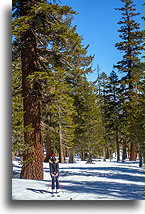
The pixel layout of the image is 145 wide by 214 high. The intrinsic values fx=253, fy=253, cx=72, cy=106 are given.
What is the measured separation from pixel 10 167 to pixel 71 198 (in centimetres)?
183

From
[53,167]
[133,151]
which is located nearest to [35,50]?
[53,167]

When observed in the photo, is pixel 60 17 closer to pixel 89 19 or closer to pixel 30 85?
pixel 89 19

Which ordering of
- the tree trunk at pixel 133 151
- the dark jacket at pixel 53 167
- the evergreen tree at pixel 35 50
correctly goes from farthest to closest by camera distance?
the tree trunk at pixel 133 151
the evergreen tree at pixel 35 50
the dark jacket at pixel 53 167

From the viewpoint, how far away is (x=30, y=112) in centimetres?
826

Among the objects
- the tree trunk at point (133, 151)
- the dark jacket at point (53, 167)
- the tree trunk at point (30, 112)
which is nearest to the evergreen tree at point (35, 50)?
the tree trunk at point (30, 112)

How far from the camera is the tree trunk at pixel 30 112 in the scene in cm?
812

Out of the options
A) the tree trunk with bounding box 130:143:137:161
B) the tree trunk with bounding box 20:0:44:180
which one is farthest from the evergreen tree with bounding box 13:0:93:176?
the tree trunk with bounding box 130:143:137:161

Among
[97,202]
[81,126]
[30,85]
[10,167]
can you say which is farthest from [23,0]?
[81,126]

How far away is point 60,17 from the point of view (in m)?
8.19

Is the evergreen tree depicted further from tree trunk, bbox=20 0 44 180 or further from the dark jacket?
the dark jacket

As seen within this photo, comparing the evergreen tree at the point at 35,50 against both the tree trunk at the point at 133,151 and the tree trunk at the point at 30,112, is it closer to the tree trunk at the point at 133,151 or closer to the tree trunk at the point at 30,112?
the tree trunk at the point at 30,112

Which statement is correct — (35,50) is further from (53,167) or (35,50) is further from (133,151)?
(133,151)

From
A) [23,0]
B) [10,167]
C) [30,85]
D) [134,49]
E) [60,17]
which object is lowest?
[10,167]

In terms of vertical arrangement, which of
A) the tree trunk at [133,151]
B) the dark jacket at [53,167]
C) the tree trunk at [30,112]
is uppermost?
the tree trunk at [30,112]
